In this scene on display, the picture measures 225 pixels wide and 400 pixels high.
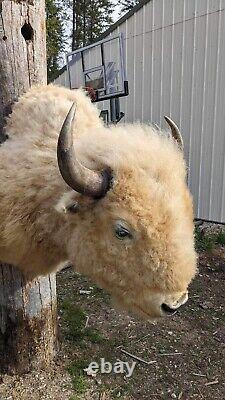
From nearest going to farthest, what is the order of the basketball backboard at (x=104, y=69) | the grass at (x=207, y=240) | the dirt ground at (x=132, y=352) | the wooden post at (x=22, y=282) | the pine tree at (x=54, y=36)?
the wooden post at (x=22, y=282)
the dirt ground at (x=132, y=352)
the grass at (x=207, y=240)
the basketball backboard at (x=104, y=69)
the pine tree at (x=54, y=36)

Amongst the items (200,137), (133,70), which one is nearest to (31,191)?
(200,137)

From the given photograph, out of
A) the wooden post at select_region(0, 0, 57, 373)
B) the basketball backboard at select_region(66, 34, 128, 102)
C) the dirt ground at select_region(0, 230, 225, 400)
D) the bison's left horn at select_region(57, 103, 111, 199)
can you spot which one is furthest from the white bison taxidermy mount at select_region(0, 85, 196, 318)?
the basketball backboard at select_region(66, 34, 128, 102)

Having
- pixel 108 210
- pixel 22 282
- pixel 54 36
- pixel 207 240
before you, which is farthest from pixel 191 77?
pixel 54 36

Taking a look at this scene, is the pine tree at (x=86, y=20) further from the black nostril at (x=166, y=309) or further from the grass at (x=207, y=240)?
the black nostril at (x=166, y=309)

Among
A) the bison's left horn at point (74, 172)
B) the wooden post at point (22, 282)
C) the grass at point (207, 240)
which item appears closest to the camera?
the bison's left horn at point (74, 172)

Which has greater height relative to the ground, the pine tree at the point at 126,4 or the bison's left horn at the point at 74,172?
the pine tree at the point at 126,4

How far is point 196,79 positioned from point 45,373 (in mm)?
5668

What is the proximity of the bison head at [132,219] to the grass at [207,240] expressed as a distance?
4.42m

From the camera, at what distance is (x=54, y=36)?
25.7 meters

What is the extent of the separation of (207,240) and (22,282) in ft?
13.9

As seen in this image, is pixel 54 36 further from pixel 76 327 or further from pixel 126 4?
pixel 76 327

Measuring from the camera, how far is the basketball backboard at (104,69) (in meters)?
8.70

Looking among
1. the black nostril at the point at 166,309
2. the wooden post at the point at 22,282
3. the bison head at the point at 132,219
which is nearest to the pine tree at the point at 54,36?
the wooden post at the point at 22,282

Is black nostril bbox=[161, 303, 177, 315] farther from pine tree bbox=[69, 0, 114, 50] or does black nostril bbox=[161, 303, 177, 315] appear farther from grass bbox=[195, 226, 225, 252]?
pine tree bbox=[69, 0, 114, 50]
